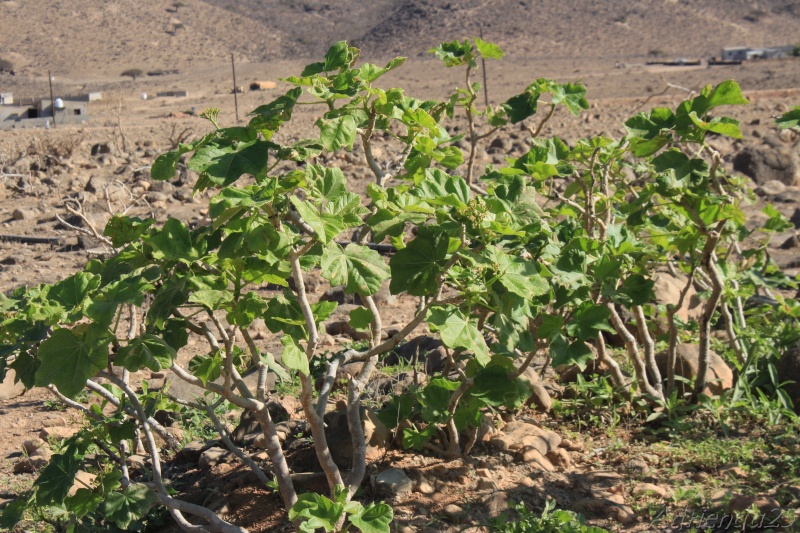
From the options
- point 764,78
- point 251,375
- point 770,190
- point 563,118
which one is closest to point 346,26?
point 764,78

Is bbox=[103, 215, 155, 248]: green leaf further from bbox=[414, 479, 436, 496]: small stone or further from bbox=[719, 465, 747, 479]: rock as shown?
bbox=[719, 465, 747, 479]: rock

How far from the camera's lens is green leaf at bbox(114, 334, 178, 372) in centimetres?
212

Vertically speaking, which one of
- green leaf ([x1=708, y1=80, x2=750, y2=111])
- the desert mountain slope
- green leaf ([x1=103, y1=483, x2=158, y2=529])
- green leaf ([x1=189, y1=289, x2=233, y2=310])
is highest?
the desert mountain slope

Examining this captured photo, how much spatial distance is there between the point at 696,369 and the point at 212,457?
2.01 m

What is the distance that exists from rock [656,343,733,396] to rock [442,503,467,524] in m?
1.34

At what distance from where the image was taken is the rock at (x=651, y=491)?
9.59 ft

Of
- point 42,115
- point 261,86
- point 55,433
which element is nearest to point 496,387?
point 55,433

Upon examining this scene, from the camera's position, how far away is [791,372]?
3613mm

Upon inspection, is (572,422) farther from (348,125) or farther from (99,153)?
(99,153)

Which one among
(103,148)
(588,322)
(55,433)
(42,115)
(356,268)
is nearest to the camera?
(356,268)

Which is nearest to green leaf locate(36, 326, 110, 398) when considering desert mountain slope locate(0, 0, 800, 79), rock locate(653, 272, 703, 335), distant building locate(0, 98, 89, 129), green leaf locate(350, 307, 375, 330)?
green leaf locate(350, 307, 375, 330)

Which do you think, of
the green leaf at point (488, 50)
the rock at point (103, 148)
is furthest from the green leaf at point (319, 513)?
the rock at point (103, 148)

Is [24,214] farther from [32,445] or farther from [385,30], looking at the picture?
[385,30]

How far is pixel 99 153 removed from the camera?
1331cm
